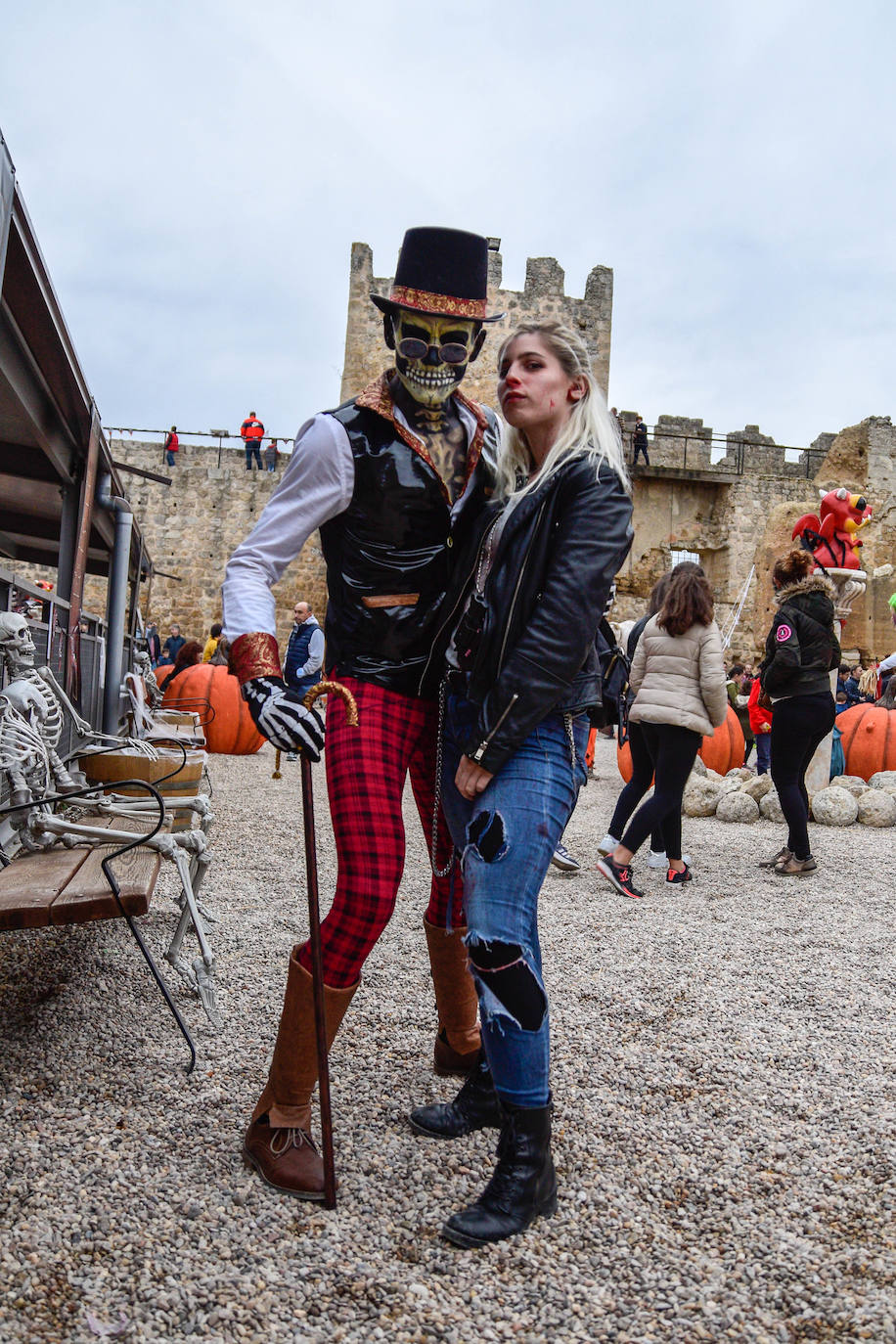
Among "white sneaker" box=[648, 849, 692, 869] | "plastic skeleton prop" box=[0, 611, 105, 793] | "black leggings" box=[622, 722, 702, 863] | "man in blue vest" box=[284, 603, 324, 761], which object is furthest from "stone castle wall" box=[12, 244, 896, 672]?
"plastic skeleton prop" box=[0, 611, 105, 793]

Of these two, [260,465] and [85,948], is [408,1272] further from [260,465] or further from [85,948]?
[260,465]

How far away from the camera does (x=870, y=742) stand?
9.86 meters

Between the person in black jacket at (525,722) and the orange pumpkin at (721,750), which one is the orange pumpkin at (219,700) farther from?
the person in black jacket at (525,722)

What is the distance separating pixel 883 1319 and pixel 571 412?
5.94 feet

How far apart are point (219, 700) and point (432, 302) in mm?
8897

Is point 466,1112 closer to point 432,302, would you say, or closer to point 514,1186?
point 514,1186

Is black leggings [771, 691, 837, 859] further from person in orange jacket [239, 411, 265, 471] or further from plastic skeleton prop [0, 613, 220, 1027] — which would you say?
person in orange jacket [239, 411, 265, 471]

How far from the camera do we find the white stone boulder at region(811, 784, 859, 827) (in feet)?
25.5

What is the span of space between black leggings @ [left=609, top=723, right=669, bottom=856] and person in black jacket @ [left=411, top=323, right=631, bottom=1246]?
12.1 feet

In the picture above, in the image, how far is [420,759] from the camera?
2.37 metres

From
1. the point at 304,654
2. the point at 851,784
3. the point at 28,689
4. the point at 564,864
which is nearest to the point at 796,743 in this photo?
the point at 564,864

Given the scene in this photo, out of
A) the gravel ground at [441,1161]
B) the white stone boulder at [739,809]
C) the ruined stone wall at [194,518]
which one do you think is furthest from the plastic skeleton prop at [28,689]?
the ruined stone wall at [194,518]

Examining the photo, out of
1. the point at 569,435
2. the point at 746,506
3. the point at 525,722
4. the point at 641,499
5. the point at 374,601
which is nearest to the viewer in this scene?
the point at 525,722

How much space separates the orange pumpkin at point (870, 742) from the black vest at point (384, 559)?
338 inches
